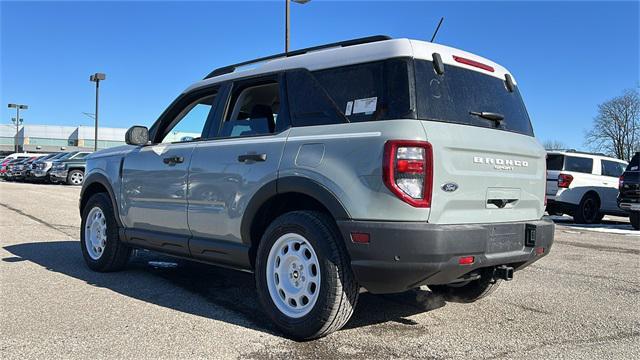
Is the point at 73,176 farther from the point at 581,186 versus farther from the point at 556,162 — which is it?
the point at 581,186

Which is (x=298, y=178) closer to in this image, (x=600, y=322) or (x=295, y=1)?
(x=600, y=322)

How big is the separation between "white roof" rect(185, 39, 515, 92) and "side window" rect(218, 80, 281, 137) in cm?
15

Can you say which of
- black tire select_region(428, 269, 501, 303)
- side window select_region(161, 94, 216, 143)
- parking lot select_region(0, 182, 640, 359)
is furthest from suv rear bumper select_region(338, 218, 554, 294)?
side window select_region(161, 94, 216, 143)

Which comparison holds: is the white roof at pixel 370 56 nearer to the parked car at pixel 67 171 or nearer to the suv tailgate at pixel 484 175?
the suv tailgate at pixel 484 175

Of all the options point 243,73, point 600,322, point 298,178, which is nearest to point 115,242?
point 243,73

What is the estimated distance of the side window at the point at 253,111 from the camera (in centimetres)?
432

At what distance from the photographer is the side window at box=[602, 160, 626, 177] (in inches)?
551

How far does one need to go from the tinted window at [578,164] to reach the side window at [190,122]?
10657mm

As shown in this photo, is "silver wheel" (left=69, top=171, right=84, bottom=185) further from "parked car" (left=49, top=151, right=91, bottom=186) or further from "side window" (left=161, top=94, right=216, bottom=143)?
"side window" (left=161, top=94, right=216, bottom=143)

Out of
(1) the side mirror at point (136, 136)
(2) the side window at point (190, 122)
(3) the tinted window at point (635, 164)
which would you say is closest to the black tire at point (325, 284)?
(2) the side window at point (190, 122)

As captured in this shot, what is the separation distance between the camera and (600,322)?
14.1 ft

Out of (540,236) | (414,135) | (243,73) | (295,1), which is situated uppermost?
(295,1)

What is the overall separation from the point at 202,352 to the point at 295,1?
13928 mm

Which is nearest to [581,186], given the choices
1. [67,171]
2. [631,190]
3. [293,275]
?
[631,190]
